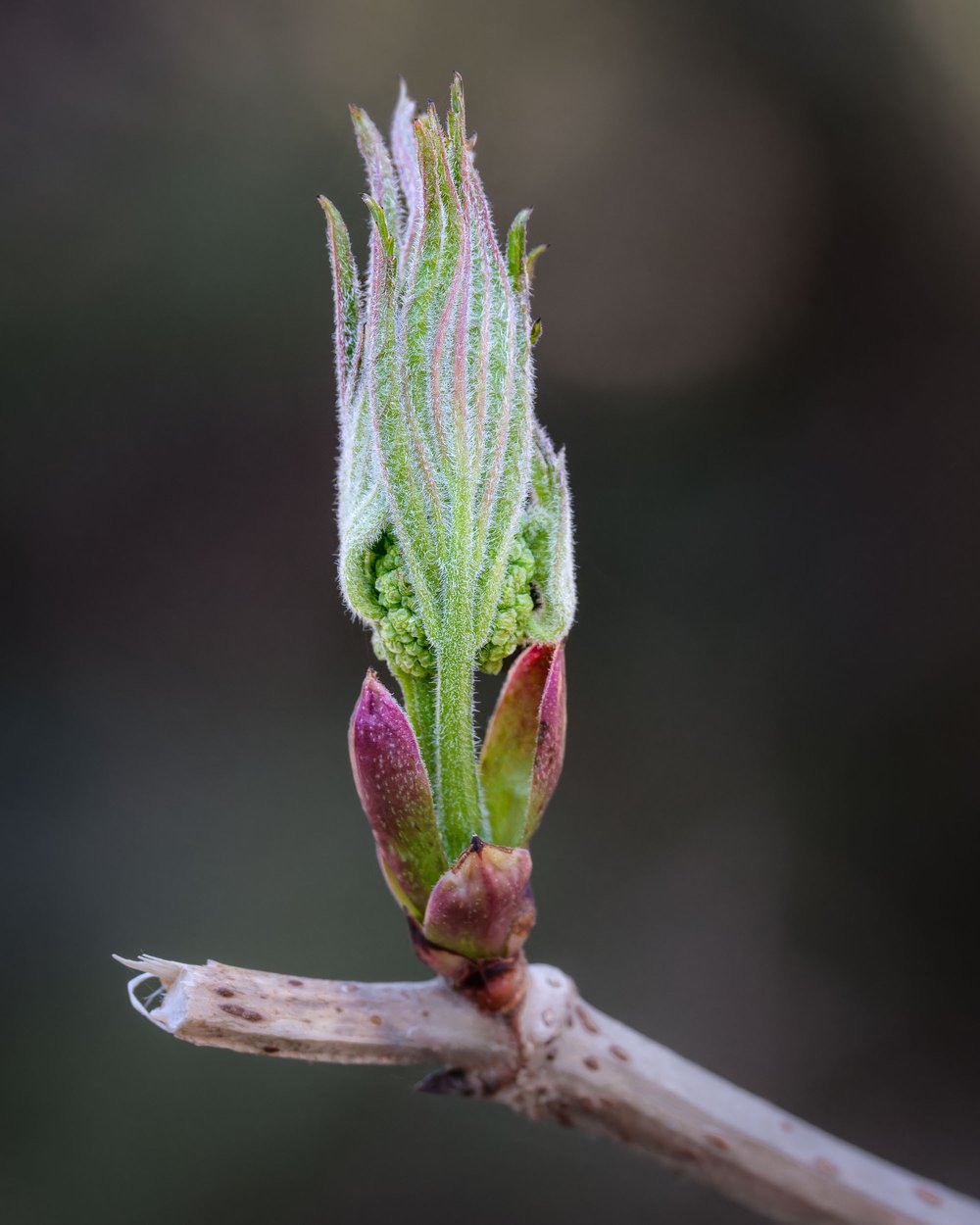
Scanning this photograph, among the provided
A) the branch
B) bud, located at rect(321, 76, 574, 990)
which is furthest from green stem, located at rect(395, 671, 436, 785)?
the branch

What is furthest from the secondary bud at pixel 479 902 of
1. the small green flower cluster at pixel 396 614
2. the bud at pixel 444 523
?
the small green flower cluster at pixel 396 614

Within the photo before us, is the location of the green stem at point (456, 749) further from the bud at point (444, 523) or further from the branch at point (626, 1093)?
the branch at point (626, 1093)

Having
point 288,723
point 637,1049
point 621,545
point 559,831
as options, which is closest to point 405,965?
point 559,831

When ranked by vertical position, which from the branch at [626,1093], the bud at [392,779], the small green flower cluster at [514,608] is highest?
the small green flower cluster at [514,608]

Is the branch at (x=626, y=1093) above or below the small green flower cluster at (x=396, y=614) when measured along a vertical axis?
below

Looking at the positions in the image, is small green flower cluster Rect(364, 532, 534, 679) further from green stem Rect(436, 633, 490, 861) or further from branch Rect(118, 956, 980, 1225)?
branch Rect(118, 956, 980, 1225)

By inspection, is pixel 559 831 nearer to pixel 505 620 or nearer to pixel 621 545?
pixel 621 545

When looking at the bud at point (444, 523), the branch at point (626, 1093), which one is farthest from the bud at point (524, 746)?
the branch at point (626, 1093)
